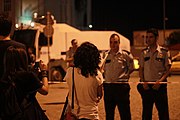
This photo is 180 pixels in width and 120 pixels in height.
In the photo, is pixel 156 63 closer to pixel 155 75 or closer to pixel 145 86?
pixel 155 75

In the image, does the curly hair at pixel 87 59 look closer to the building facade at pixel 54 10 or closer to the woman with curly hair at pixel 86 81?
the woman with curly hair at pixel 86 81

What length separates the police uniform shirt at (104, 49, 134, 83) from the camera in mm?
6762

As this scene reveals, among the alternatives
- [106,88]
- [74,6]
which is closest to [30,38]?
[106,88]

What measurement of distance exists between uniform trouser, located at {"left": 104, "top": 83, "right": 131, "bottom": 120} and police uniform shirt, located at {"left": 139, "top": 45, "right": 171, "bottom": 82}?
0.45 m

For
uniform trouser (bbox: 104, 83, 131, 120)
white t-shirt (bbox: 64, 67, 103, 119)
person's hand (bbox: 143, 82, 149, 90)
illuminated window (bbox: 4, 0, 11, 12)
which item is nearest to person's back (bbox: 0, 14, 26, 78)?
white t-shirt (bbox: 64, 67, 103, 119)

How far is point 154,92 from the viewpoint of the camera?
6.54m

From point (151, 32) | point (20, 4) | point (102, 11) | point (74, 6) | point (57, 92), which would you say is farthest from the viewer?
point (102, 11)

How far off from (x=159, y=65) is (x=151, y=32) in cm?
56

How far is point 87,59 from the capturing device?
437 cm

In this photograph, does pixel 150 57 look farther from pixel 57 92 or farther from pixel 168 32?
pixel 168 32

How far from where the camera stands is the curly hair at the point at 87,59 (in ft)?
14.3

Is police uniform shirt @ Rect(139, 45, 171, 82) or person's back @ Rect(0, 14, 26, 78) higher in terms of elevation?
person's back @ Rect(0, 14, 26, 78)

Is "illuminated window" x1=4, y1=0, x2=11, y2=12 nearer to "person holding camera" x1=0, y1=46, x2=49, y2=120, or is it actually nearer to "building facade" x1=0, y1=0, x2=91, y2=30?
"building facade" x1=0, y1=0, x2=91, y2=30

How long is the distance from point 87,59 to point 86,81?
Answer: 25 centimetres
